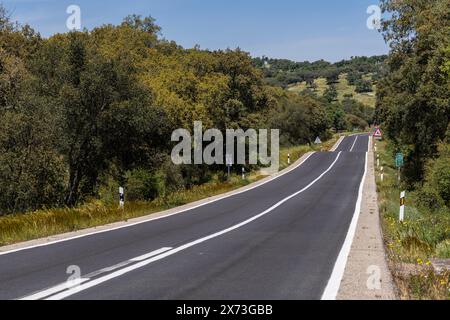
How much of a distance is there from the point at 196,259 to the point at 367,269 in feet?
10.0

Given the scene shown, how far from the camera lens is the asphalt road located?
23.0ft

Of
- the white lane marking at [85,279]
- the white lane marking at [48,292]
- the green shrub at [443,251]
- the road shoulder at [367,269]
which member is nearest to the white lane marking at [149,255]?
the white lane marking at [85,279]

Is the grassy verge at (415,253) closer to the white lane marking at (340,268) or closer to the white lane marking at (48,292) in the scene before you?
the white lane marking at (340,268)

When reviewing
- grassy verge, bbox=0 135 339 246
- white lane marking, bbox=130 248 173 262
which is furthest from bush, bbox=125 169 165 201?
white lane marking, bbox=130 248 173 262

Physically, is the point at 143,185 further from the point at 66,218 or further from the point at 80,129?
the point at 66,218

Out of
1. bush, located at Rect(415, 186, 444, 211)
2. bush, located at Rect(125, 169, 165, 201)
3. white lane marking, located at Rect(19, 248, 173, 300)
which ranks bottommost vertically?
bush, located at Rect(415, 186, 444, 211)

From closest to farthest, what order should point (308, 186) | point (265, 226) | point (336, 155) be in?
point (265, 226) → point (308, 186) → point (336, 155)

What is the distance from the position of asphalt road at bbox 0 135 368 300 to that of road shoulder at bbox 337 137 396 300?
352mm

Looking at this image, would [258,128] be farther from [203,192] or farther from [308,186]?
[203,192]

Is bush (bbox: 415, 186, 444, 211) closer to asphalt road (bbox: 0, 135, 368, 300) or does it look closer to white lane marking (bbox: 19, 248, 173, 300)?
asphalt road (bbox: 0, 135, 368, 300)

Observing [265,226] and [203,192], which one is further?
[203,192]

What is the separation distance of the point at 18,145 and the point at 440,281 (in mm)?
23164

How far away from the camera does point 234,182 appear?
31.7 meters
